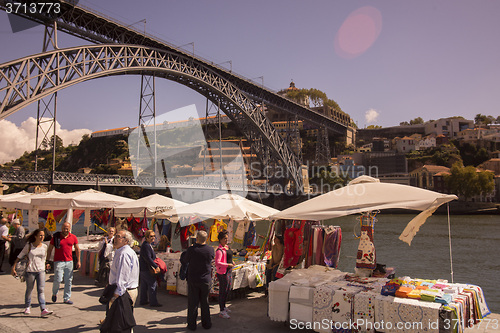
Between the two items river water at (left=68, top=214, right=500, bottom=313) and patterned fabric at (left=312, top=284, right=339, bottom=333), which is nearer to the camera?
patterned fabric at (left=312, top=284, right=339, bottom=333)

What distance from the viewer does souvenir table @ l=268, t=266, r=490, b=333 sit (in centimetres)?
494

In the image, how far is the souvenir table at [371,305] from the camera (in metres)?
4.94

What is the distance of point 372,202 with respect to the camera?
6133mm

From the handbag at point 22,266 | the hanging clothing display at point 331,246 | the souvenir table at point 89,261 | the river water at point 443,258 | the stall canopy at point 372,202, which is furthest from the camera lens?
the river water at point 443,258

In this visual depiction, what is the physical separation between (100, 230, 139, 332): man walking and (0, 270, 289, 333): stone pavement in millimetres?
1250

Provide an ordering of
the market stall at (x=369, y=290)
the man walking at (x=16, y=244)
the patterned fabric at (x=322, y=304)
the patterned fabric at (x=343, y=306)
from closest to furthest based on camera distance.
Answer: the market stall at (x=369, y=290), the patterned fabric at (x=343, y=306), the patterned fabric at (x=322, y=304), the man walking at (x=16, y=244)

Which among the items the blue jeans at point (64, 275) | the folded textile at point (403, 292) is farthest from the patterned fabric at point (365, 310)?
the blue jeans at point (64, 275)

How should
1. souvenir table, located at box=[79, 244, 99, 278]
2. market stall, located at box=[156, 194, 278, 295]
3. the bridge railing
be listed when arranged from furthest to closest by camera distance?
the bridge railing
souvenir table, located at box=[79, 244, 99, 278]
market stall, located at box=[156, 194, 278, 295]

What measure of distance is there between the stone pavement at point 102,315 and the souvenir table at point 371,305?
514 millimetres

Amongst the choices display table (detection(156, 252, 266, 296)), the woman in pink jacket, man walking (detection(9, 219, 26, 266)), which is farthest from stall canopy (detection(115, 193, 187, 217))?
the woman in pink jacket

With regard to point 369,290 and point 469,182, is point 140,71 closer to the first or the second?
point 369,290

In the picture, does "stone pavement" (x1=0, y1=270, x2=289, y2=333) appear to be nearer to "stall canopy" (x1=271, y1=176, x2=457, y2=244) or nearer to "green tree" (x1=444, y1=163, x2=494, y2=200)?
"stall canopy" (x1=271, y1=176, x2=457, y2=244)

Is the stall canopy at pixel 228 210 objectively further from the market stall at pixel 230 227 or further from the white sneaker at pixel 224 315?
the white sneaker at pixel 224 315

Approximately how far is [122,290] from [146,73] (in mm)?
30962
